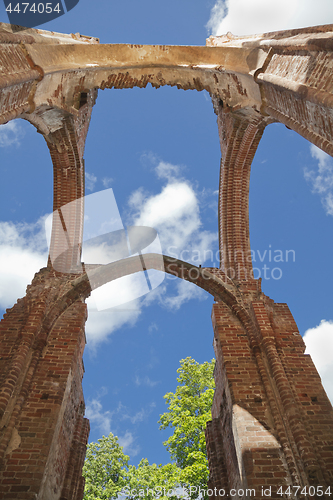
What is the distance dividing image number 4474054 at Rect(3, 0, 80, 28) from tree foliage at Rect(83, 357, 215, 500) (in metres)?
10.8

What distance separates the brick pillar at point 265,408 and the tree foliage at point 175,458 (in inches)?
174

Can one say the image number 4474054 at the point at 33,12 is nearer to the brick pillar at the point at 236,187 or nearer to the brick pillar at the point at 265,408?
the brick pillar at the point at 236,187

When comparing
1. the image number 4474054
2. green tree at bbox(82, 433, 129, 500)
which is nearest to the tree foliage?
green tree at bbox(82, 433, 129, 500)

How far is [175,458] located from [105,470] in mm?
5225

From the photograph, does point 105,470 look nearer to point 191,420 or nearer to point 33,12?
point 191,420

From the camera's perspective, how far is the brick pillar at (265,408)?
4258 millimetres

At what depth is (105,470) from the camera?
14789 mm

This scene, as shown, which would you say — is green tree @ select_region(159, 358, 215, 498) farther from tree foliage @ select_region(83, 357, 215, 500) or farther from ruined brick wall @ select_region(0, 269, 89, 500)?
ruined brick wall @ select_region(0, 269, 89, 500)

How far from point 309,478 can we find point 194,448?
7521 mm

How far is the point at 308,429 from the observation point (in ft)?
15.2

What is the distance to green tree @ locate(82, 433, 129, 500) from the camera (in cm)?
1356

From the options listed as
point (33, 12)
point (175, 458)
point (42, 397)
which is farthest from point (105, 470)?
point (33, 12)

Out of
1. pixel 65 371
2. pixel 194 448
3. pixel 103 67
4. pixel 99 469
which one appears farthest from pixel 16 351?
pixel 99 469

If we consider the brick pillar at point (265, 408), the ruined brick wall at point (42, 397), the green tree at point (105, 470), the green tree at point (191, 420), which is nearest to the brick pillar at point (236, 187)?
the brick pillar at point (265, 408)
